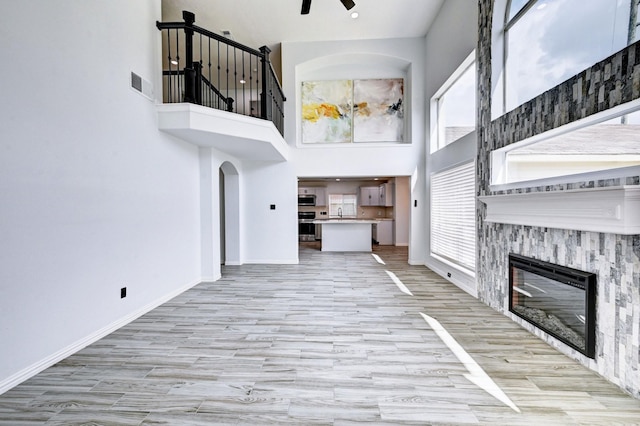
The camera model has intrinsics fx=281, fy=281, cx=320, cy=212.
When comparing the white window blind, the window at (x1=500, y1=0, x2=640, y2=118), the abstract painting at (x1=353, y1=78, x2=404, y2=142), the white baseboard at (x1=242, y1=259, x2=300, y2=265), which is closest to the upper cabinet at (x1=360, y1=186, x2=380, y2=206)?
the abstract painting at (x1=353, y1=78, x2=404, y2=142)

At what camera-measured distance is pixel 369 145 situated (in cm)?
638

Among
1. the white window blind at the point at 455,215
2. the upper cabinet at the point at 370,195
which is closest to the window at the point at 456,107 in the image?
the white window blind at the point at 455,215

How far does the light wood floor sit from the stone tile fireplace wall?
0.77 feet

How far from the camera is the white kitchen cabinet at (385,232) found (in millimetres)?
9859

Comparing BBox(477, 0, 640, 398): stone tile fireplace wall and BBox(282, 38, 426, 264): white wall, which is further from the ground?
BBox(282, 38, 426, 264): white wall

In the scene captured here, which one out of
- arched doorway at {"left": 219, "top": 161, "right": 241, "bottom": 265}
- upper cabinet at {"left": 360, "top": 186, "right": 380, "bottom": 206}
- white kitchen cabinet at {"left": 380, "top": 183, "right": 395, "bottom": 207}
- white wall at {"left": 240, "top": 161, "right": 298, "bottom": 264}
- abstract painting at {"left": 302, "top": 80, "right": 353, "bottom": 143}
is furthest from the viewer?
upper cabinet at {"left": 360, "top": 186, "right": 380, "bottom": 206}

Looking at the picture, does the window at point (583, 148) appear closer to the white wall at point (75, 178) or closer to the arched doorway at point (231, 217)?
the white wall at point (75, 178)

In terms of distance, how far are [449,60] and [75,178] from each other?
18.0ft

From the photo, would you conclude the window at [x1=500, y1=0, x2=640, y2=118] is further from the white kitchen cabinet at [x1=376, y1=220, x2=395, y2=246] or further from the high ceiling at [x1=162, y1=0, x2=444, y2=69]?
the white kitchen cabinet at [x1=376, y1=220, x2=395, y2=246]

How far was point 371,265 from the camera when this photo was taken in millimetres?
6199

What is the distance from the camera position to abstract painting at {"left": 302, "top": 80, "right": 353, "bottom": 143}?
256 inches

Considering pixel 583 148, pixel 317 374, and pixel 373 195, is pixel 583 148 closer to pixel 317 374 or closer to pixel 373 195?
pixel 317 374

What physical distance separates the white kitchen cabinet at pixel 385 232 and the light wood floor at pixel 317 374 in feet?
20.7

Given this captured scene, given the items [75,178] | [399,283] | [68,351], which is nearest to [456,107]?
[399,283]
